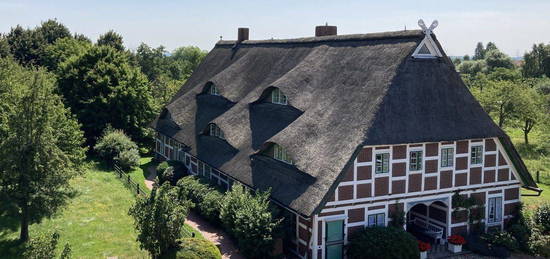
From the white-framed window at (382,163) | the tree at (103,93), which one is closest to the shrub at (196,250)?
the white-framed window at (382,163)

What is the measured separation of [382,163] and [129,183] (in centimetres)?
1692

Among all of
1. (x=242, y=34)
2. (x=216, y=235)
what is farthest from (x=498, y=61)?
(x=216, y=235)

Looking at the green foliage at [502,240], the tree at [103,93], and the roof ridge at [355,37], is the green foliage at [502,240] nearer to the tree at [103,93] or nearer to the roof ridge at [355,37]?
the roof ridge at [355,37]

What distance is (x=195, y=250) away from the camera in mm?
17828

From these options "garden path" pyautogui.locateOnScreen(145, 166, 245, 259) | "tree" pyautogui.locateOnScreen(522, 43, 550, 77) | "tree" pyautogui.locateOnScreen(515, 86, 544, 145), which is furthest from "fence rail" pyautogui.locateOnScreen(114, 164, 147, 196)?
"tree" pyautogui.locateOnScreen(522, 43, 550, 77)

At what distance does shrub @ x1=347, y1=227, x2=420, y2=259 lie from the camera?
19.1 meters

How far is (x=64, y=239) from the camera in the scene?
22.0m

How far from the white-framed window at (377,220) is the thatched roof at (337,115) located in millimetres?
3065

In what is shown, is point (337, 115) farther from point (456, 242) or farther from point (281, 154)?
point (456, 242)

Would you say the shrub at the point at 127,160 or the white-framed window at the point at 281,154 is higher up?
the white-framed window at the point at 281,154

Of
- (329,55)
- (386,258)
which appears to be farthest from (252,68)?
(386,258)

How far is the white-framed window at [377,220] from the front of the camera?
2086cm

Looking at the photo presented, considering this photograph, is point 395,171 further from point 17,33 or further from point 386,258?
point 17,33

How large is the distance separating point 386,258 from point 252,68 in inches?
708
